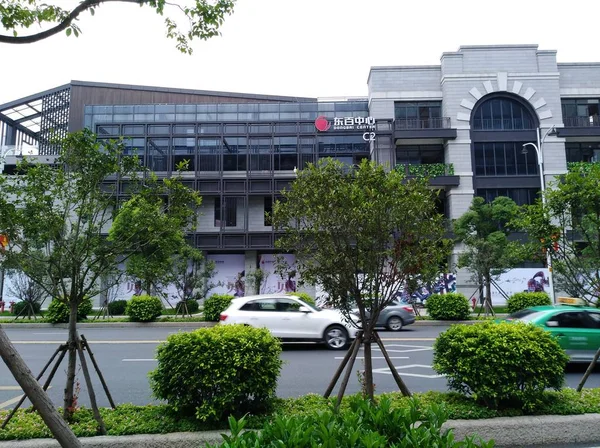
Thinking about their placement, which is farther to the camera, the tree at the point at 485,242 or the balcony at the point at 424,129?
the balcony at the point at 424,129

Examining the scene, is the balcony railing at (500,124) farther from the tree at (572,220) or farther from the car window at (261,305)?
the tree at (572,220)

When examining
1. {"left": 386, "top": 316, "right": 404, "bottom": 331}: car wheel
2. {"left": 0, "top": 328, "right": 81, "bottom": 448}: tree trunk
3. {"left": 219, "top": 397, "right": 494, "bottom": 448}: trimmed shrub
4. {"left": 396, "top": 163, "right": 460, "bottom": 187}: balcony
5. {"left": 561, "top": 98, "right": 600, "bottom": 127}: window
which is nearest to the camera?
{"left": 219, "top": 397, "right": 494, "bottom": 448}: trimmed shrub

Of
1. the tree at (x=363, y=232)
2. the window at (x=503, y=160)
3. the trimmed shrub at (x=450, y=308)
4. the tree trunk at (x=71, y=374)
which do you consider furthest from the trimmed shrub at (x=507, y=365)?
the window at (x=503, y=160)

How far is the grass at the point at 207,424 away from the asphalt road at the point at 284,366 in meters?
1.05

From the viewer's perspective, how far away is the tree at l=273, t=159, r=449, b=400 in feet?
19.0

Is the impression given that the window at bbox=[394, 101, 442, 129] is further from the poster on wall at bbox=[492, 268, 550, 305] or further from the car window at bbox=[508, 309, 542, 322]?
the car window at bbox=[508, 309, 542, 322]

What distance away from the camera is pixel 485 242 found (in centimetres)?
2220

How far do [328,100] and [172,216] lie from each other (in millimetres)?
31106

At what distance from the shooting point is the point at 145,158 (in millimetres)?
32906

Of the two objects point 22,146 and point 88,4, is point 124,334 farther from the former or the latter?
point 22,146

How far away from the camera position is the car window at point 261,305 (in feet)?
43.5

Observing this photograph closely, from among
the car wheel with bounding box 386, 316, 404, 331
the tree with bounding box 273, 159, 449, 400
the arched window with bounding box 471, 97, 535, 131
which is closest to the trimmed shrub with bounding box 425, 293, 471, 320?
the car wheel with bounding box 386, 316, 404, 331

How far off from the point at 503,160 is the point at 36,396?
32.9 metres

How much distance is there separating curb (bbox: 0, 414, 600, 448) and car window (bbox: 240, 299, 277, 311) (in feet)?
27.2
